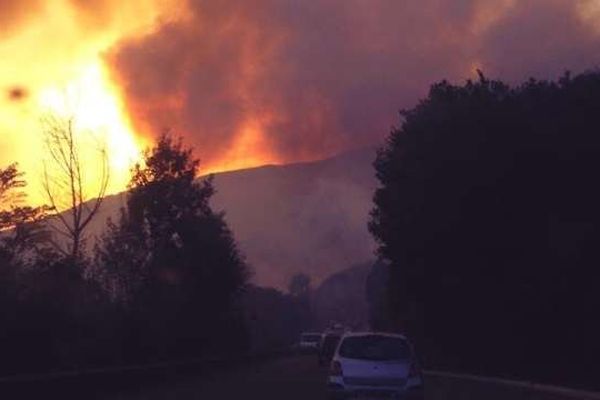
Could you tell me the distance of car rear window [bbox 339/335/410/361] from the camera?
1046 inches

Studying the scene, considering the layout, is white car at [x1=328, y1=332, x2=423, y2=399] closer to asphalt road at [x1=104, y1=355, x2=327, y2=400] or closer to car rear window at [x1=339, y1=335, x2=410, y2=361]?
car rear window at [x1=339, y1=335, x2=410, y2=361]

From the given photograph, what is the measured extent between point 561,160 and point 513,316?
6.27m

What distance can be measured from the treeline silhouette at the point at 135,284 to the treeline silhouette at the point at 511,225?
1407cm

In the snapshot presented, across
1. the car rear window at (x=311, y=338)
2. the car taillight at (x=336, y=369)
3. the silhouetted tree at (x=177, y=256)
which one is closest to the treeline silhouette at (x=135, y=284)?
the silhouetted tree at (x=177, y=256)

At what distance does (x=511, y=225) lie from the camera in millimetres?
47281

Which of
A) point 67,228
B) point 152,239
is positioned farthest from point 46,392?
point 152,239

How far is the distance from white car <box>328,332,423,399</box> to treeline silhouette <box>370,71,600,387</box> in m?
18.0

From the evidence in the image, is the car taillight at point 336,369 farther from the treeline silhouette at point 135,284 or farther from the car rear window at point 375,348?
the treeline silhouette at point 135,284

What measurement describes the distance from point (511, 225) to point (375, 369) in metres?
22.3

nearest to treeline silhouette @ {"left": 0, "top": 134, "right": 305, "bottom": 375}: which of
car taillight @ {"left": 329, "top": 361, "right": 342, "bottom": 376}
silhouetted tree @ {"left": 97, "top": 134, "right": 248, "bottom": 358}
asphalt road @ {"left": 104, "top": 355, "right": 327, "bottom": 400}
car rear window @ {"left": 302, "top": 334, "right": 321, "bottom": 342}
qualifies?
silhouetted tree @ {"left": 97, "top": 134, "right": 248, "bottom": 358}

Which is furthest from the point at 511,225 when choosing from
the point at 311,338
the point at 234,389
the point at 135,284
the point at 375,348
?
the point at 311,338

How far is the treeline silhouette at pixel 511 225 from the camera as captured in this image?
46.1m

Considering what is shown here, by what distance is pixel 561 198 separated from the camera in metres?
46.9

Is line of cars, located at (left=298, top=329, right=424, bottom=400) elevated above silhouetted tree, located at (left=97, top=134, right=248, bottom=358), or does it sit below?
below
